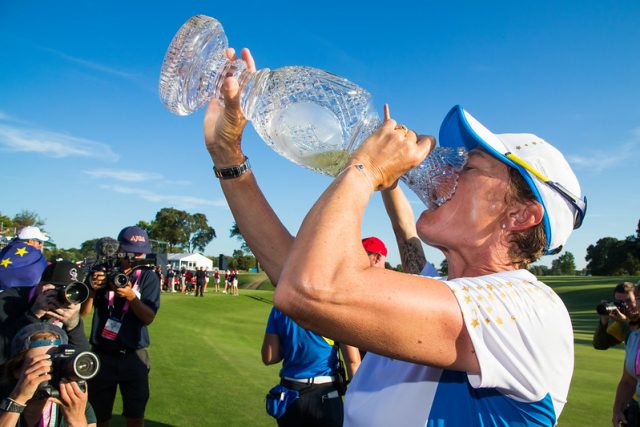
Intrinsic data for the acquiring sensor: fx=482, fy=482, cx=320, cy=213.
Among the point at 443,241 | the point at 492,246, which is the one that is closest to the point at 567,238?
the point at 492,246

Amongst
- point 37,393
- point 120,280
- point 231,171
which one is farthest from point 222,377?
point 231,171

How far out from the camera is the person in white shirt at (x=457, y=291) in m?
1.27

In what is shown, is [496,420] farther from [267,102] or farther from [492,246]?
[267,102]

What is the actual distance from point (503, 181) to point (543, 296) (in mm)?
462

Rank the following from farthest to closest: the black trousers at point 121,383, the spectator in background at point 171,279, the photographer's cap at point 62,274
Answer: the spectator in background at point 171,279, the black trousers at point 121,383, the photographer's cap at point 62,274

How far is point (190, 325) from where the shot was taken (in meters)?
17.8

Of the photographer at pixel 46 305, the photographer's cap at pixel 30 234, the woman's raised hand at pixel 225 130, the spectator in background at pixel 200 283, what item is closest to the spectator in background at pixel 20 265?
the photographer's cap at pixel 30 234

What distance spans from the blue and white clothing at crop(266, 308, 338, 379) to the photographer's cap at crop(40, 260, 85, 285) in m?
2.32

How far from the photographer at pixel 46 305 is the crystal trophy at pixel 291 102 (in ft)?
9.98

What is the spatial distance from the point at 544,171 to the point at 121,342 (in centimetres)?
533

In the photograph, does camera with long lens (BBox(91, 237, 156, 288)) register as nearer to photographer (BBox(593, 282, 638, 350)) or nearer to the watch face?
the watch face

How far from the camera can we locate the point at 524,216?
5.56 feet

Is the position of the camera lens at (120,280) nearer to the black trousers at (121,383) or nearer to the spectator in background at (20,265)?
the black trousers at (121,383)

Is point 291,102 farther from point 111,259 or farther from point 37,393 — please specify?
point 111,259
